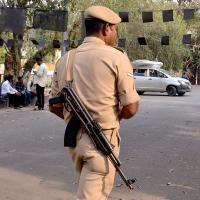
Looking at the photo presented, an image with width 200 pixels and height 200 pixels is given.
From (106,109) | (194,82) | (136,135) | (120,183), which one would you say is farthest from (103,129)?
(194,82)

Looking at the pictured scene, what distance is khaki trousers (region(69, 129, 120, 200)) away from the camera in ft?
12.3

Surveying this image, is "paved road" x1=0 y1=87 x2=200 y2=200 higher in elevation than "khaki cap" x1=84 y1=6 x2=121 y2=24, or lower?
lower

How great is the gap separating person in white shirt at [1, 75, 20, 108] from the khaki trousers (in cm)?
1507

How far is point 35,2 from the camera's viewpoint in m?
21.3

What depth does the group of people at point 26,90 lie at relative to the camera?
1756 centimetres

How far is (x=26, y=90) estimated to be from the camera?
19703mm

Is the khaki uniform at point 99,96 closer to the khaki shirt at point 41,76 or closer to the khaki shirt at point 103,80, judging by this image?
the khaki shirt at point 103,80

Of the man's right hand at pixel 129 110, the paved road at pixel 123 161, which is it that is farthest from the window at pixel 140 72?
the man's right hand at pixel 129 110

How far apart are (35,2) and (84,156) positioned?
18.2 metres

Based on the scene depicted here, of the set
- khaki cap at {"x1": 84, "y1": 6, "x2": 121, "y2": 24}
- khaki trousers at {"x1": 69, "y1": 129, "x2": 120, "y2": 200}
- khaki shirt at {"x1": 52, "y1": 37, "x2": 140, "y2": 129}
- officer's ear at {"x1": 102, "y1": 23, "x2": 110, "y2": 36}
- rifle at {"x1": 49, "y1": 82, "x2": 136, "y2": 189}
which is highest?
khaki cap at {"x1": 84, "y1": 6, "x2": 121, "y2": 24}

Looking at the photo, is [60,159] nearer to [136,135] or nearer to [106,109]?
[136,135]

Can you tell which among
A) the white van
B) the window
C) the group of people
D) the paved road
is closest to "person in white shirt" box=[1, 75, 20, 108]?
the group of people

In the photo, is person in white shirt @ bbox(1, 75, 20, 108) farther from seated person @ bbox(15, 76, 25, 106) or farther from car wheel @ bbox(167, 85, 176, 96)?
car wheel @ bbox(167, 85, 176, 96)

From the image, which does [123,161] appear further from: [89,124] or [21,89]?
[21,89]
